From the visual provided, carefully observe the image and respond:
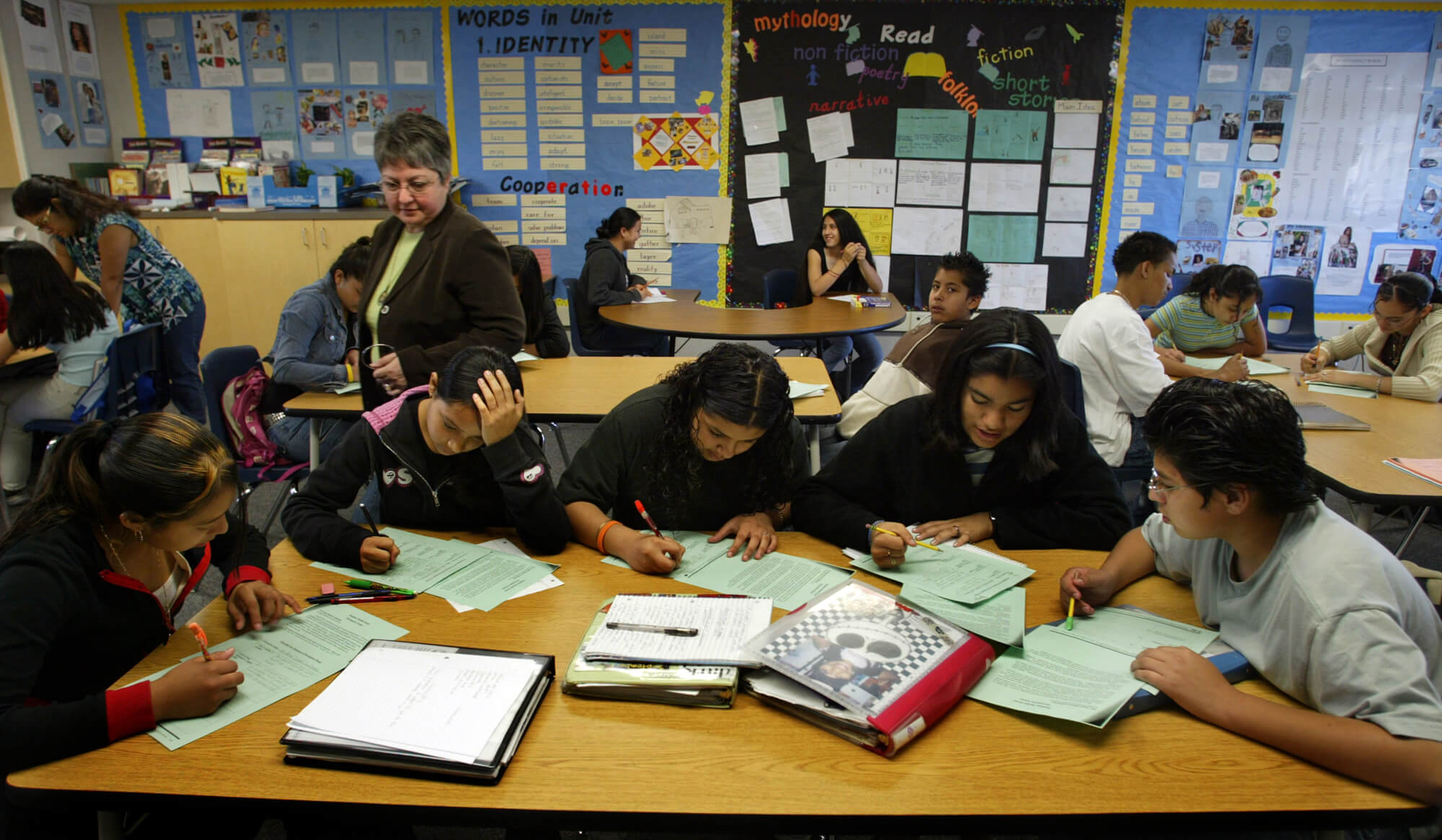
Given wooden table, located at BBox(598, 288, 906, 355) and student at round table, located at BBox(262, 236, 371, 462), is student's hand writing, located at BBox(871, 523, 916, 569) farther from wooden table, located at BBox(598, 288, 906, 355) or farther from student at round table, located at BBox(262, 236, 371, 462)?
wooden table, located at BBox(598, 288, 906, 355)

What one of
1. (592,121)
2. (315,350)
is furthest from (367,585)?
(592,121)

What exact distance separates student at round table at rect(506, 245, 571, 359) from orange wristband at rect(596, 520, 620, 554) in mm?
1849

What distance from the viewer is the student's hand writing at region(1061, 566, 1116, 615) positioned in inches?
55.8

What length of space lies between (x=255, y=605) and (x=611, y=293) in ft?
10.9

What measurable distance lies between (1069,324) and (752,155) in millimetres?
3063

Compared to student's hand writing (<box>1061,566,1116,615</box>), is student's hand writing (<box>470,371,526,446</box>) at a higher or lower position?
higher

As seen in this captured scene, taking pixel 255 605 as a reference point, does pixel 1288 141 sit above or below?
above

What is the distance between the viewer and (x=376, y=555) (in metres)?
1.49

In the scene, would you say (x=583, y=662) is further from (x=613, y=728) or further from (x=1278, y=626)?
(x=1278, y=626)

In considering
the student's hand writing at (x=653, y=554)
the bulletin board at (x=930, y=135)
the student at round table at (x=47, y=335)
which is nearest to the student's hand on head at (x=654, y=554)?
the student's hand writing at (x=653, y=554)

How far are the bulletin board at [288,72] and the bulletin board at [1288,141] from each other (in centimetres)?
468

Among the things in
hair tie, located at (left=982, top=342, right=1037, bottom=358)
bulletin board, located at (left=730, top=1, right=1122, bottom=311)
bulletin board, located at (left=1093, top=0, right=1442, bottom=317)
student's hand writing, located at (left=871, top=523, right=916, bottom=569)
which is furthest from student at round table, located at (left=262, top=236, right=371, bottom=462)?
bulletin board, located at (left=1093, top=0, right=1442, bottom=317)

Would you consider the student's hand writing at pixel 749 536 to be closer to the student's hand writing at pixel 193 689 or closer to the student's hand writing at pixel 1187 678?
the student's hand writing at pixel 1187 678

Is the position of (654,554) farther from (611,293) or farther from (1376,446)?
(611,293)
